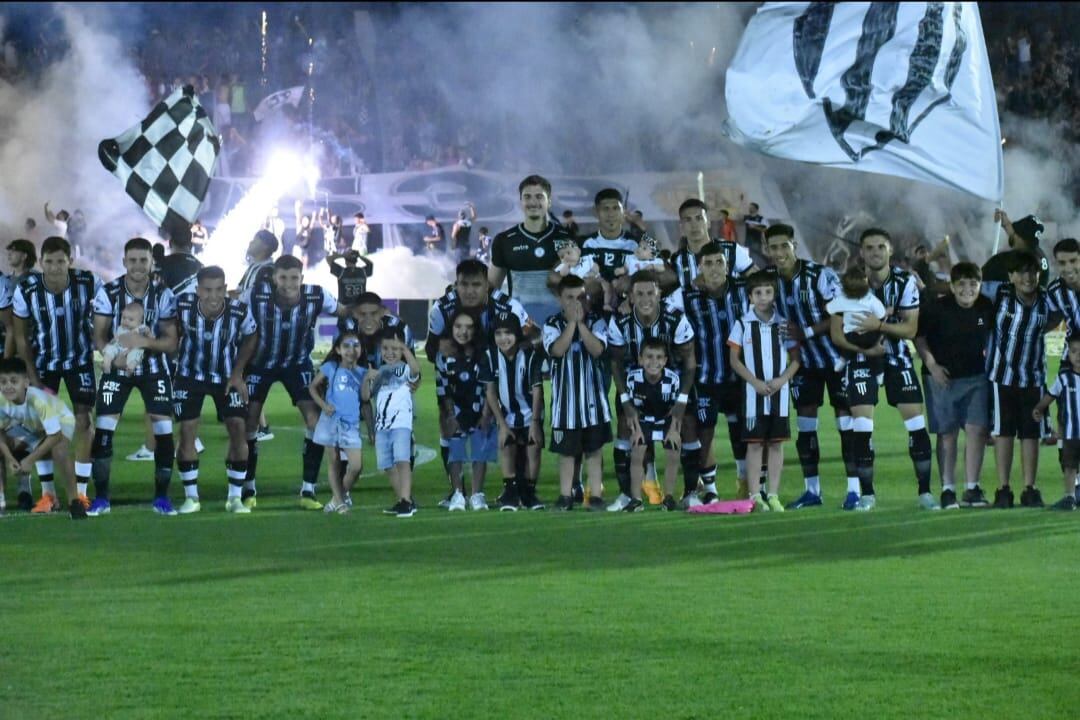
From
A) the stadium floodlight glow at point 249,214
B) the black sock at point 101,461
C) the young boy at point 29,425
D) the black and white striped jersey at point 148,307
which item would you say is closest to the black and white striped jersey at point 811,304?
the black and white striped jersey at point 148,307

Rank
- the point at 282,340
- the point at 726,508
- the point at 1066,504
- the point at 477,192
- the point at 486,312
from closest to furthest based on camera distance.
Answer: the point at 1066,504
the point at 726,508
the point at 486,312
the point at 282,340
the point at 477,192

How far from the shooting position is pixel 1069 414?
9.23m

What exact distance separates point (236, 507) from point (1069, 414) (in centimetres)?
491

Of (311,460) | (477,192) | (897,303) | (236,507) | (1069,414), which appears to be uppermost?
(477,192)

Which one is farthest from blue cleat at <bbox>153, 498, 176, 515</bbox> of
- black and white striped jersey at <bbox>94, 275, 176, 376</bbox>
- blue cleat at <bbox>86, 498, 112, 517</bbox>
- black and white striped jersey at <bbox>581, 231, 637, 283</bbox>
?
black and white striped jersey at <bbox>581, 231, 637, 283</bbox>

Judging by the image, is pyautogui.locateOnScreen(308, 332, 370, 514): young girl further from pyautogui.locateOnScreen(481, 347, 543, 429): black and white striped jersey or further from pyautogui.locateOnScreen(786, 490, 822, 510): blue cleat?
pyautogui.locateOnScreen(786, 490, 822, 510): blue cleat

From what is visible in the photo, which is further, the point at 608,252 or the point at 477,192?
the point at 477,192

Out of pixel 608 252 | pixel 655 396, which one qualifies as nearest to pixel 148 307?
pixel 608 252

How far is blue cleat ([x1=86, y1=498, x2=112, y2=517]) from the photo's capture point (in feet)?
30.4

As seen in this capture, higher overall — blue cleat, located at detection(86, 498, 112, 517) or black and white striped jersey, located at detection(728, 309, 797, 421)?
black and white striped jersey, located at detection(728, 309, 797, 421)

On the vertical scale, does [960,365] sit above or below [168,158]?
below

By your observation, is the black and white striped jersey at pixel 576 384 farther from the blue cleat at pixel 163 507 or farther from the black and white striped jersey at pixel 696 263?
the blue cleat at pixel 163 507

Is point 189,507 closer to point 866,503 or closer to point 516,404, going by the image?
point 516,404

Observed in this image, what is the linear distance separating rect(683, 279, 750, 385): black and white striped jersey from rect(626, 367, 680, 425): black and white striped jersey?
12.0 inches
